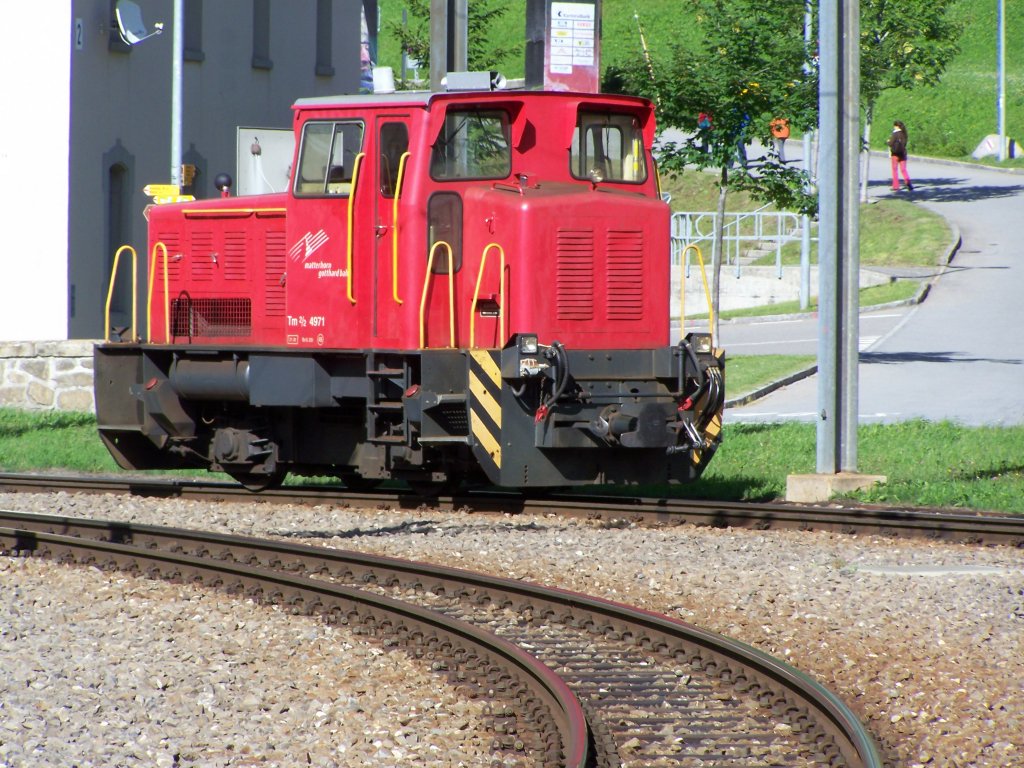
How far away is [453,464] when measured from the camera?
11875mm

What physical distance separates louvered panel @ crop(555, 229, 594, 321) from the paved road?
18.6 ft

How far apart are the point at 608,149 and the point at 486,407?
2460 mm

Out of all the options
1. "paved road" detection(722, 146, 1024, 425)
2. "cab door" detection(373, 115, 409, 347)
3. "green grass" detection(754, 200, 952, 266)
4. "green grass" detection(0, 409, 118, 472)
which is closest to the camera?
"cab door" detection(373, 115, 409, 347)

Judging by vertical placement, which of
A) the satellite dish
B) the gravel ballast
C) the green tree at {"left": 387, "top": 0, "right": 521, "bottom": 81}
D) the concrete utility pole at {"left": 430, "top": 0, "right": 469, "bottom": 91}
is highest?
the green tree at {"left": 387, "top": 0, "right": 521, "bottom": 81}

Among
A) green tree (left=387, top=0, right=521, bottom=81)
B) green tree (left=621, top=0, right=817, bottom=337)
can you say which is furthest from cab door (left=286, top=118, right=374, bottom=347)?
green tree (left=387, top=0, right=521, bottom=81)

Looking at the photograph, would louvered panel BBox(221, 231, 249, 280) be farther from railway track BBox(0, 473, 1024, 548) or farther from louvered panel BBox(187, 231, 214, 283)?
railway track BBox(0, 473, 1024, 548)

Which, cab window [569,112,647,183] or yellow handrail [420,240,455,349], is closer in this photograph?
yellow handrail [420,240,455,349]

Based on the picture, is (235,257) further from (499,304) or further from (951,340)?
(951,340)

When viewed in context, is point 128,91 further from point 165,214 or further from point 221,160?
point 165,214

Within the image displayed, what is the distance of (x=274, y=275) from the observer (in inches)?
493

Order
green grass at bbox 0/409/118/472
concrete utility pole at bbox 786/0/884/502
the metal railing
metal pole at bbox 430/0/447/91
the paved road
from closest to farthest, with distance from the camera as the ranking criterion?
concrete utility pole at bbox 786/0/884/502 → metal pole at bbox 430/0/447/91 → green grass at bbox 0/409/118/472 → the paved road → the metal railing

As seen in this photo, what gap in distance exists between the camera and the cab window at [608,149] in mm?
11555

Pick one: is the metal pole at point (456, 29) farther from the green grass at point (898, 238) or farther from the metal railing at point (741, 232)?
the green grass at point (898, 238)

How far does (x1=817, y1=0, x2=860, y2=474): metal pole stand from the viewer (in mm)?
13539
